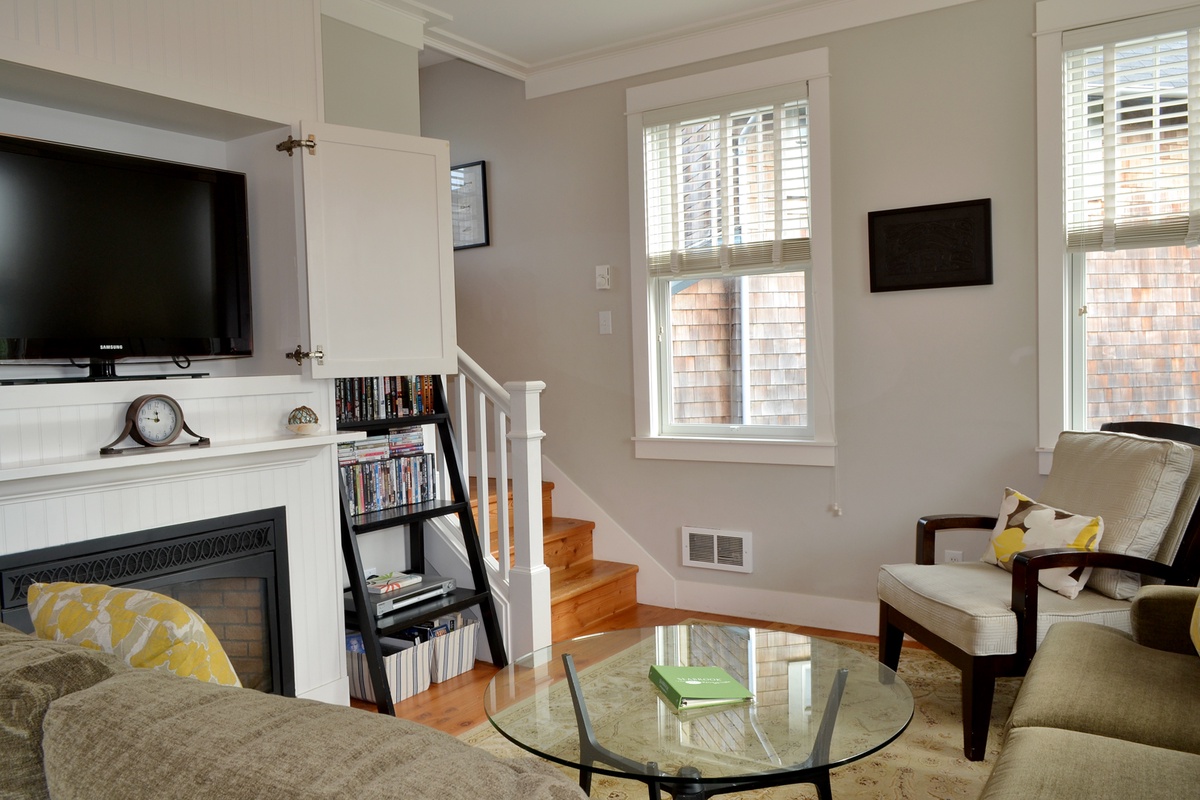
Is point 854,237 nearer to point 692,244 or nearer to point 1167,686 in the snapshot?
point 692,244

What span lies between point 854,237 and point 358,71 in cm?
213

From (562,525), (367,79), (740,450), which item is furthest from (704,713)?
(367,79)

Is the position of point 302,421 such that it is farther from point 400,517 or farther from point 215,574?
point 400,517

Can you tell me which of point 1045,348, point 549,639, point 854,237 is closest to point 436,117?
point 854,237

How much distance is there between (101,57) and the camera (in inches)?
92.3

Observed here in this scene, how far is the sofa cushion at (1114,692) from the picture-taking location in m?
1.77

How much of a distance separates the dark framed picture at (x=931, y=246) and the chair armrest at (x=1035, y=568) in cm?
123

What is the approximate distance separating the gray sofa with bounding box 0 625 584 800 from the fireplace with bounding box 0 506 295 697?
4.32ft

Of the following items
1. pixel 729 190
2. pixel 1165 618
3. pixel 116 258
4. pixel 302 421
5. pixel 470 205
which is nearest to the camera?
pixel 1165 618

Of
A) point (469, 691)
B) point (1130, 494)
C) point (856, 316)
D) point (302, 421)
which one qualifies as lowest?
point (469, 691)

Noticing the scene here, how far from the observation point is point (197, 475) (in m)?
2.54

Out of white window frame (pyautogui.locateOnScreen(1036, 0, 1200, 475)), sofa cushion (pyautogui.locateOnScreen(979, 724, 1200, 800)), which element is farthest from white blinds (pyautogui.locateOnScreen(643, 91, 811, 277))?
sofa cushion (pyautogui.locateOnScreen(979, 724, 1200, 800))

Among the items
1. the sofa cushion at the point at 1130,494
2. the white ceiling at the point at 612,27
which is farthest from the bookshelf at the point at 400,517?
the sofa cushion at the point at 1130,494

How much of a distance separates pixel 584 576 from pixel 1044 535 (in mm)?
2044
